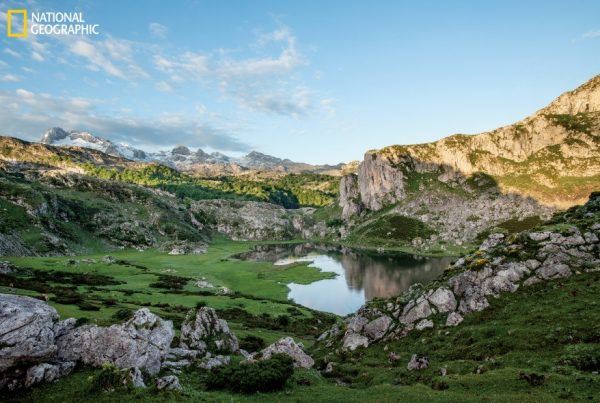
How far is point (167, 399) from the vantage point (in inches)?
976

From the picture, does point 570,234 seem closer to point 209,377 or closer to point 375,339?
point 375,339

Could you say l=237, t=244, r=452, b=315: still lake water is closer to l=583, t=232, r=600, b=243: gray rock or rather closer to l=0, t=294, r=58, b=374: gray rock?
l=583, t=232, r=600, b=243: gray rock

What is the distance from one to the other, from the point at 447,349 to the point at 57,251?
164684mm

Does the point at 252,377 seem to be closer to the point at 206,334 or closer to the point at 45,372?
the point at 45,372

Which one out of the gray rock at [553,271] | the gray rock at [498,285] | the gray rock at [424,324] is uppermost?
the gray rock at [553,271]

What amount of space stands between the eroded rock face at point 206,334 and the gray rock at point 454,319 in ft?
84.3

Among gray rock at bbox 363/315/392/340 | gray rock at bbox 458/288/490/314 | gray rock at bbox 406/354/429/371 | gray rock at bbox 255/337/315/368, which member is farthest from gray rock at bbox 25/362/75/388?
gray rock at bbox 458/288/490/314

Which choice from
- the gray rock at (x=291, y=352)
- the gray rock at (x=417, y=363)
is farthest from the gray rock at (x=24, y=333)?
the gray rock at (x=417, y=363)

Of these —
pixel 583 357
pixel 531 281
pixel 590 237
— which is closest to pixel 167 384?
pixel 583 357

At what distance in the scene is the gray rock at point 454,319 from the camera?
4262cm

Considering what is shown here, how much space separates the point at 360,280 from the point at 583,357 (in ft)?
376

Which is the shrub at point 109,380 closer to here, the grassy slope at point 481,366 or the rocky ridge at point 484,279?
the grassy slope at point 481,366

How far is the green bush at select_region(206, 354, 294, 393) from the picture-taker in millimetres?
28828

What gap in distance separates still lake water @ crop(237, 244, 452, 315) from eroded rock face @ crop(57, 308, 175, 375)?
Result: 71.2 metres
